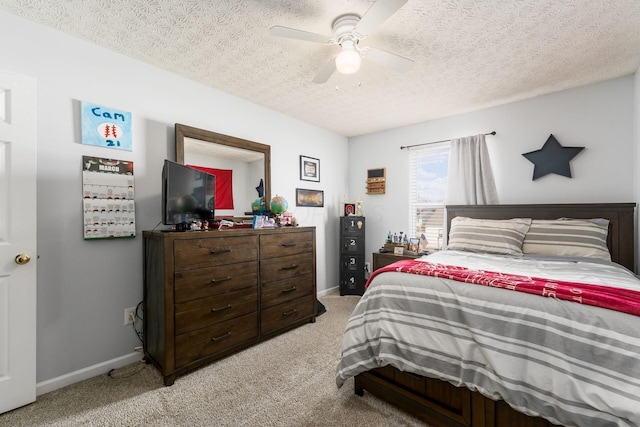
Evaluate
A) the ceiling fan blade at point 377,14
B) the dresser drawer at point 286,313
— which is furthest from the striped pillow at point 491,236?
the ceiling fan blade at point 377,14

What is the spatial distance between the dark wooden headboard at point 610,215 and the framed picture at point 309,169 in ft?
7.46

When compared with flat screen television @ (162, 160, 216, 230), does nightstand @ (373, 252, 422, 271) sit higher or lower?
lower

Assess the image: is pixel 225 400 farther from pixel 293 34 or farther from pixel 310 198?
pixel 310 198

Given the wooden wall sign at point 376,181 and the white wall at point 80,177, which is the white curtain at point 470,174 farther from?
the white wall at point 80,177

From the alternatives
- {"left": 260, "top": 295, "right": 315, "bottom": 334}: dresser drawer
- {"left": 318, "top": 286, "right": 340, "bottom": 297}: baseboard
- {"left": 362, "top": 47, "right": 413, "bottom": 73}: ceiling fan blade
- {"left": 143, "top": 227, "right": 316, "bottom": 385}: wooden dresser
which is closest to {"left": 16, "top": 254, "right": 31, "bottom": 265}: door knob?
{"left": 143, "top": 227, "right": 316, "bottom": 385}: wooden dresser

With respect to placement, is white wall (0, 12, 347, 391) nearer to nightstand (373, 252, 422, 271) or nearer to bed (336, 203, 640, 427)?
bed (336, 203, 640, 427)

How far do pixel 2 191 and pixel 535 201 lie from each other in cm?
447

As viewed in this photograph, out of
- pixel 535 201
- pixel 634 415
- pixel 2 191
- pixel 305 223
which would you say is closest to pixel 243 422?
pixel 634 415

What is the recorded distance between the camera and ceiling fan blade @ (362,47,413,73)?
1.82m

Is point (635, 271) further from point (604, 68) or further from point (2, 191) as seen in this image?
point (2, 191)

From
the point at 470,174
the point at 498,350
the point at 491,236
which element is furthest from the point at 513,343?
the point at 470,174

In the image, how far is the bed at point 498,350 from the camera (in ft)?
3.37

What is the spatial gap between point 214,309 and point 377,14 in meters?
2.25

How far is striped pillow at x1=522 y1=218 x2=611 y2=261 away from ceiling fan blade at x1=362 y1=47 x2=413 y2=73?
1.97 meters
